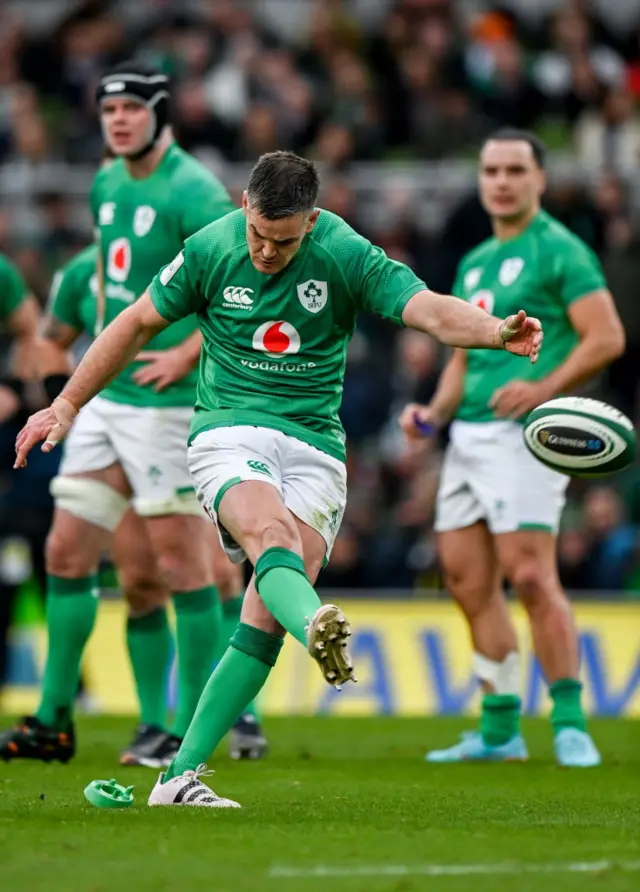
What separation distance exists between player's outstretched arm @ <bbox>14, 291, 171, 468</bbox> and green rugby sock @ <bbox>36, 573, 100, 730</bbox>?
2.10 metres

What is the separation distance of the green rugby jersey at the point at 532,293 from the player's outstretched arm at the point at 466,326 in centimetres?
250

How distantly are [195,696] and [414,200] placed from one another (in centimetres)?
944

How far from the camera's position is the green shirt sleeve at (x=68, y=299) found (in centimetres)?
931

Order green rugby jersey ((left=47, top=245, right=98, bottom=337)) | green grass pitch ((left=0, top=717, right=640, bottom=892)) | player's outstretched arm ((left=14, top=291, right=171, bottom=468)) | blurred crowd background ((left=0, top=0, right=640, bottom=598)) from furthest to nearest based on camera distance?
blurred crowd background ((left=0, top=0, right=640, bottom=598)) → green rugby jersey ((left=47, top=245, right=98, bottom=337)) → player's outstretched arm ((left=14, top=291, right=171, bottom=468)) → green grass pitch ((left=0, top=717, right=640, bottom=892))

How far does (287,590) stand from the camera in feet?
19.0

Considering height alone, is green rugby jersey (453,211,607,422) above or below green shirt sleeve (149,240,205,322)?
below

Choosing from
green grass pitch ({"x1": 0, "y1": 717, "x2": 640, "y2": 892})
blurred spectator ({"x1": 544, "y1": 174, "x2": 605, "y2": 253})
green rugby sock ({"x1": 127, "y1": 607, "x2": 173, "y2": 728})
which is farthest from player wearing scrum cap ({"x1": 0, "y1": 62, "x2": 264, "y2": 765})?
blurred spectator ({"x1": 544, "y1": 174, "x2": 605, "y2": 253})

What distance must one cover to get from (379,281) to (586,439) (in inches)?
46.3

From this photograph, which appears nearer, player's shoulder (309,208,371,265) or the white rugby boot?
the white rugby boot

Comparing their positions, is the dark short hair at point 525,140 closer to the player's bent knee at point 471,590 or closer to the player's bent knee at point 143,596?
the player's bent knee at point 471,590

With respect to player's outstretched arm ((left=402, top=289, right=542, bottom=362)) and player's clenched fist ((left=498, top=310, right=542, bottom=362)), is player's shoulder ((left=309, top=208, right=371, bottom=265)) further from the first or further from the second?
player's clenched fist ((left=498, top=310, right=542, bottom=362))

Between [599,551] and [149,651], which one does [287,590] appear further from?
[599,551]

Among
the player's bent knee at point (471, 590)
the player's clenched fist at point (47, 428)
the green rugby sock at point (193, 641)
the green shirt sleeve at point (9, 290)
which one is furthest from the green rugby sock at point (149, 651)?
the player's clenched fist at point (47, 428)

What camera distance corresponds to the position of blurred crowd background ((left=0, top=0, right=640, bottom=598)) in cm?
1452
